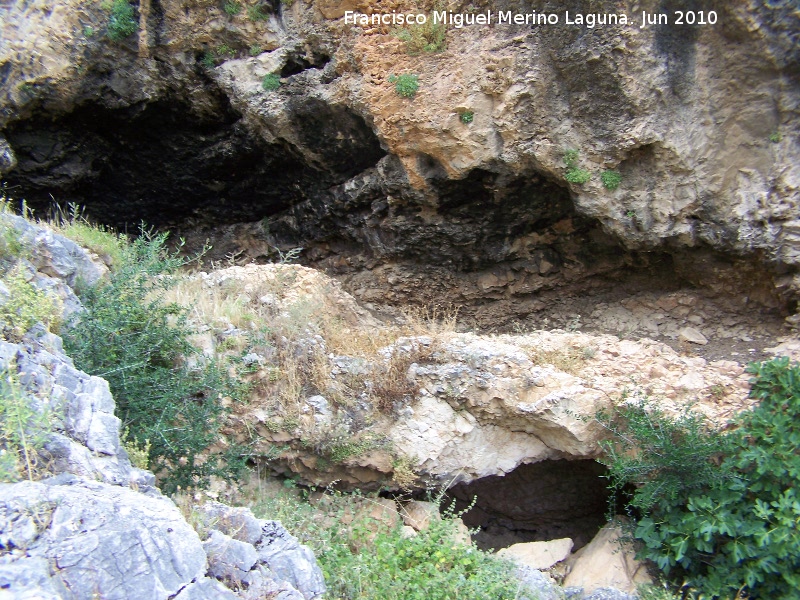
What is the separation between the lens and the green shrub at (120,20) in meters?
7.04

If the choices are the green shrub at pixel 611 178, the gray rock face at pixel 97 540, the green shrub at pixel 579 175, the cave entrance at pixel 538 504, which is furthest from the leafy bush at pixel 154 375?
the green shrub at pixel 611 178

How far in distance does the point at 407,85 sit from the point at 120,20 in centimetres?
357

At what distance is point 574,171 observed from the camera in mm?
6082

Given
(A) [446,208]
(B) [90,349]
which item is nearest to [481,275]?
(A) [446,208]

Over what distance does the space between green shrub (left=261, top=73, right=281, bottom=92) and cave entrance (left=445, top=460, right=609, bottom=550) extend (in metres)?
4.91

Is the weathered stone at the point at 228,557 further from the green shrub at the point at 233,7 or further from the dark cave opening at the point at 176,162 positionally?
the green shrub at the point at 233,7

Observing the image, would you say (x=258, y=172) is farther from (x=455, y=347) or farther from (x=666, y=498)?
(x=666, y=498)

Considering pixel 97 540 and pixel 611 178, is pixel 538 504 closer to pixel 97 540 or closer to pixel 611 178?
pixel 611 178

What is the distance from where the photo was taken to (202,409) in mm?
4289

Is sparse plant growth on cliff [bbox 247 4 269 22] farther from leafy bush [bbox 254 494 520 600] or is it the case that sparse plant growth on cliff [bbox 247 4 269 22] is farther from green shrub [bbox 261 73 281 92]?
leafy bush [bbox 254 494 520 600]

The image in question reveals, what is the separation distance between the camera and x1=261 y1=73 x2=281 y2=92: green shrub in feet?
22.9

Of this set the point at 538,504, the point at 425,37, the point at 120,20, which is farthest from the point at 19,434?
the point at 120,20

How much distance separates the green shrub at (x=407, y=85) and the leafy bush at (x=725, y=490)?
3752mm

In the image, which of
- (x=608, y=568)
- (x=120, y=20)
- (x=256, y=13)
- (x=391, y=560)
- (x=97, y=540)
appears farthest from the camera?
(x=120, y=20)
